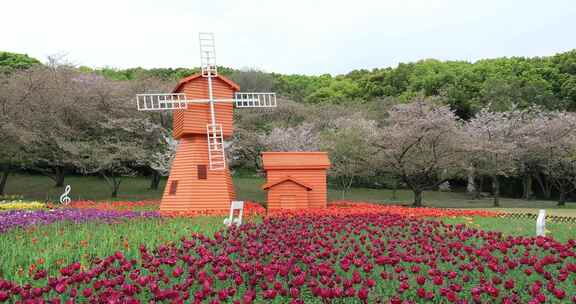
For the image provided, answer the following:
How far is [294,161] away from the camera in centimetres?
2138

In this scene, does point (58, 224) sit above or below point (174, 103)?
below

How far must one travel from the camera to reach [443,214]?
16.4 m

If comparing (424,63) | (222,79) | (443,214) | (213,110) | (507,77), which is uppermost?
(424,63)

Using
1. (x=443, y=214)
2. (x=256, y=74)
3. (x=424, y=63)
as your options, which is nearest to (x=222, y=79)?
(x=443, y=214)

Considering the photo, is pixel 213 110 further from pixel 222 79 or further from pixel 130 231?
pixel 130 231

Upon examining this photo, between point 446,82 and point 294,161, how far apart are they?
38425 millimetres

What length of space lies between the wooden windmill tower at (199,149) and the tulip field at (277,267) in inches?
287

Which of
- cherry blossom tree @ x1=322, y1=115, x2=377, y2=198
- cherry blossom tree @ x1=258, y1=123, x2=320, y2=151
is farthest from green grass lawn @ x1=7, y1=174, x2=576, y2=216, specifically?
cherry blossom tree @ x1=322, y1=115, x2=377, y2=198

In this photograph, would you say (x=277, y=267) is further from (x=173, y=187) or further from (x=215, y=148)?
(x=173, y=187)

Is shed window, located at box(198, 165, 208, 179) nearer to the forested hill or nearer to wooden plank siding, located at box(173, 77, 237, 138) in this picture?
wooden plank siding, located at box(173, 77, 237, 138)

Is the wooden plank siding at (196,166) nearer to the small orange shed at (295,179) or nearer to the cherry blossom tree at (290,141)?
the small orange shed at (295,179)

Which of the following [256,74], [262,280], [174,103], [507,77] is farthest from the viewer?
[256,74]

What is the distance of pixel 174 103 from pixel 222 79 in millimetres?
2276

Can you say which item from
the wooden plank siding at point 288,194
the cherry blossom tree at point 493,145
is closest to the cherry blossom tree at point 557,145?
the cherry blossom tree at point 493,145
